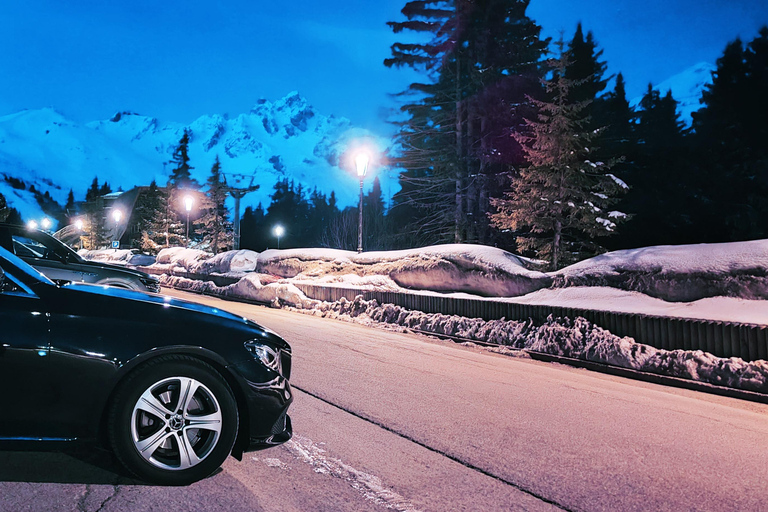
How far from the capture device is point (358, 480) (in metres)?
3.57

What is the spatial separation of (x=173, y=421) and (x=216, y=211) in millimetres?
40252

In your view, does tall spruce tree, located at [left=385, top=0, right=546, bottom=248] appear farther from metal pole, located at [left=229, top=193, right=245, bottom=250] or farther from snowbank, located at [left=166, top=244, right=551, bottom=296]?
metal pole, located at [left=229, top=193, right=245, bottom=250]

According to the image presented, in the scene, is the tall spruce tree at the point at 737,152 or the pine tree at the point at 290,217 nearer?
the tall spruce tree at the point at 737,152

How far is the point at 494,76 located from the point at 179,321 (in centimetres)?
2458

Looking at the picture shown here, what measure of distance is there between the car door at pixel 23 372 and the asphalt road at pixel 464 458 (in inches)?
16.7

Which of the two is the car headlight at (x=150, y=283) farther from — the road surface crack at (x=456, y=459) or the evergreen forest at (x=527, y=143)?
the evergreen forest at (x=527, y=143)

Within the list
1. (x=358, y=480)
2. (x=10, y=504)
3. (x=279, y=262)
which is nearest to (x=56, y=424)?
(x=10, y=504)

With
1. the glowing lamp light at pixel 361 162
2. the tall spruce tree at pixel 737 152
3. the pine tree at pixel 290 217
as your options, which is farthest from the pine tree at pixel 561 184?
the pine tree at pixel 290 217

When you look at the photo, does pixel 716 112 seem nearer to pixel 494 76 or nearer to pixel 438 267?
pixel 494 76

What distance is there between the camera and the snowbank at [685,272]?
9.47m

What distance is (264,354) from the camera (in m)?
3.64

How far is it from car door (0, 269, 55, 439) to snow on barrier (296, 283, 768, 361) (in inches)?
316

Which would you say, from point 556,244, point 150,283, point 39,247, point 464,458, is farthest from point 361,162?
point 464,458

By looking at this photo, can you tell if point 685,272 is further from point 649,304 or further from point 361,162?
point 361,162
